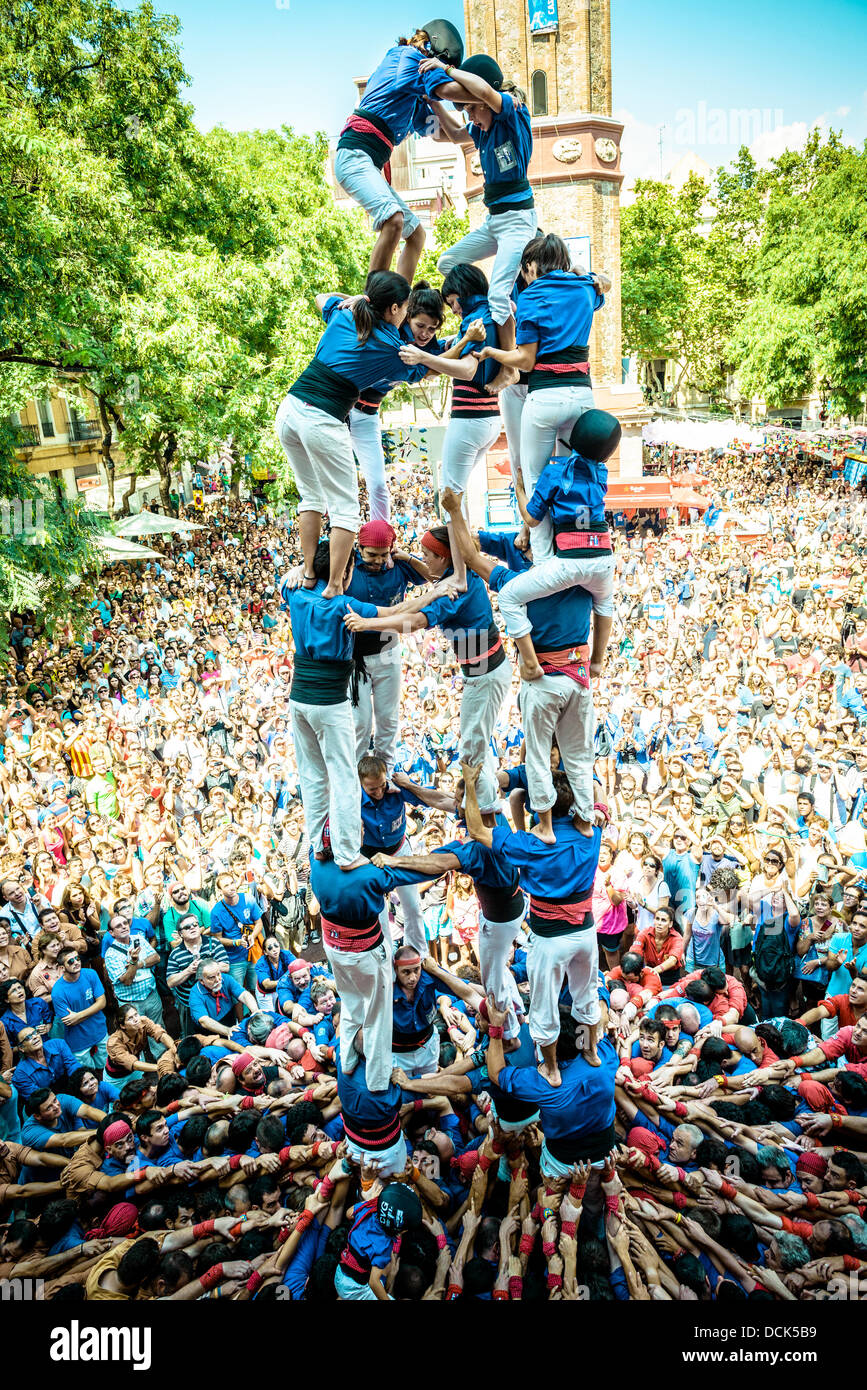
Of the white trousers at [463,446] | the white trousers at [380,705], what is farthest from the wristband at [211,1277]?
the white trousers at [463,446]

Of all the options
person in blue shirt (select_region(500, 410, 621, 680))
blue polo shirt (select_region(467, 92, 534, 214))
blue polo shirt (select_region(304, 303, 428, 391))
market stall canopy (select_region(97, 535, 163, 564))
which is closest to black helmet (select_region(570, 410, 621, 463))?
person in blue shirt (select_region(500, 410, 621, 680))

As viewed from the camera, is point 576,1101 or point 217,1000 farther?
point 217,1000

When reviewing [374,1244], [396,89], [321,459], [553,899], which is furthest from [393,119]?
[374,1244]

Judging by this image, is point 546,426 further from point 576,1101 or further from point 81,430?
point 81,430

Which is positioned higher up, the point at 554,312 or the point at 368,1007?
the point at 554,312

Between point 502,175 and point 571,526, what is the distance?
213 centimetres

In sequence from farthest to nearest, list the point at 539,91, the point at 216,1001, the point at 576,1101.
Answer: the point at 539,91
the point at 216,1001
the point at 576,1101

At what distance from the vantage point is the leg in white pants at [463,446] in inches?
218

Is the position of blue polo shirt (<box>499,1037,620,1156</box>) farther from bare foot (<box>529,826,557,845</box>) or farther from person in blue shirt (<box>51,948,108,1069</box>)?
person in blue shirt (<box>51,948,108,1069</box>)

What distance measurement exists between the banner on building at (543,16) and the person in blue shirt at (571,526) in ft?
74.5

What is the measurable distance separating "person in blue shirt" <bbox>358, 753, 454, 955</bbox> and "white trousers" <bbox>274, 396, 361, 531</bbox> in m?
1.59

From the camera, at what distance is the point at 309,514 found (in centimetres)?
550

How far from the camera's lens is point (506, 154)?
5.11 m

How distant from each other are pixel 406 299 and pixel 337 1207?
5507mm
